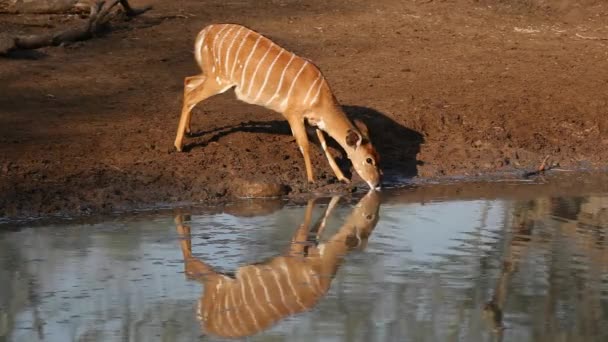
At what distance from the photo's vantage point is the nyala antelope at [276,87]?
30.1 ft

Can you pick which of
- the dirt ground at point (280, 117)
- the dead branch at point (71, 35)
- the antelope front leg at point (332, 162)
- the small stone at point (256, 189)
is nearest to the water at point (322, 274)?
the small stone at point (256, 189)

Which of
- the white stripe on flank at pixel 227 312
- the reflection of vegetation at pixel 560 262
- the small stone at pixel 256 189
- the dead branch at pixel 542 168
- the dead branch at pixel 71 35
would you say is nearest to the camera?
the white stripe on flank at pixel 227 312

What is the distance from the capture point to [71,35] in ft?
38.1

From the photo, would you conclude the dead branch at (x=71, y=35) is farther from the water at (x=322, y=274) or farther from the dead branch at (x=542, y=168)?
the dead branch at (x=542, y=168)

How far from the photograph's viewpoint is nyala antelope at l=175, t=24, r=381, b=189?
9.16 metres

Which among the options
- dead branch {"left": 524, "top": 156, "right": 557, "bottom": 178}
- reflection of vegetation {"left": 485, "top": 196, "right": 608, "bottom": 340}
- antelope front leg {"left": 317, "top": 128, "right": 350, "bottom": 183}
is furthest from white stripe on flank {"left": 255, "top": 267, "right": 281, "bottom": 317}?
dead branch {"left": 524, "top": 156, "right": 557, "bottom": 178}

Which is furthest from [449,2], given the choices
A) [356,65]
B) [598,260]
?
[598,260]

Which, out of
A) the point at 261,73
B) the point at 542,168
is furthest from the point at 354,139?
the point at 542,168

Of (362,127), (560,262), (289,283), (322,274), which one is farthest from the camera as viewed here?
(362,127)

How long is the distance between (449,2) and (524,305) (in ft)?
27.7

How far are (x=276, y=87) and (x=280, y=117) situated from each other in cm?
87

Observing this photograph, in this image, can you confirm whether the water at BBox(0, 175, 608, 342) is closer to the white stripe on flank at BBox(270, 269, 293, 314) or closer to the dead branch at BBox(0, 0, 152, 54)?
the white stripe on flank at BBox(270, 269, 293, 314)

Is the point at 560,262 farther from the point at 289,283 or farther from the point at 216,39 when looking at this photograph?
the point at 216,39

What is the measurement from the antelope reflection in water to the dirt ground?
1053 mm
